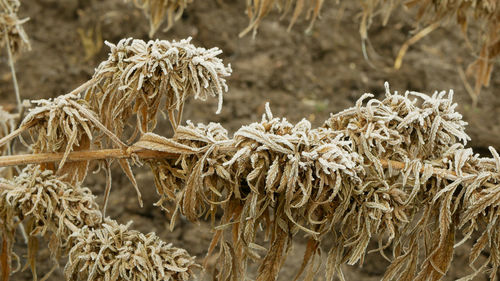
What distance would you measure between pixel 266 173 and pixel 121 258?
1.11 ft

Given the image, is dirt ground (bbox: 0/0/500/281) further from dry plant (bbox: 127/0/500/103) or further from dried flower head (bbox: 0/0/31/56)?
dried flower head (bbox: 0/0/31/56)

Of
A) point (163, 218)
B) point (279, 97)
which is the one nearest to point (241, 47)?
point (279, 97)

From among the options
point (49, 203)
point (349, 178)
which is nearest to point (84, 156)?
point (49, 203)

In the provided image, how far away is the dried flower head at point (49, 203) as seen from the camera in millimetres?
1189

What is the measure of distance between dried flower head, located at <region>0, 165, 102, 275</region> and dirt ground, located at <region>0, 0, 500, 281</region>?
1112 mm

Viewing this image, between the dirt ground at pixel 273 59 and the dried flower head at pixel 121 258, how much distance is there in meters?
1.18

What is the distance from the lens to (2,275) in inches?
52.9

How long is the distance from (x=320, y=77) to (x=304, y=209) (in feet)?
5.57

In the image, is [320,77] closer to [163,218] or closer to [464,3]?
[464,3]

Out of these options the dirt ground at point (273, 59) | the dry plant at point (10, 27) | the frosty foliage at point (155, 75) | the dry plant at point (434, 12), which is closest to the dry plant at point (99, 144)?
the frosty foliage at point (155, 75)

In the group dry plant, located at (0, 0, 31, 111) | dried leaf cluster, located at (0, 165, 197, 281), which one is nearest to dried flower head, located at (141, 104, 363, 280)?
dried leaf cluster, located at (0, 165, 197, 281)

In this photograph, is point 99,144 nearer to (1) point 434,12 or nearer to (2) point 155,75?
(2) point 155,75

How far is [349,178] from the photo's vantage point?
3.55 ft

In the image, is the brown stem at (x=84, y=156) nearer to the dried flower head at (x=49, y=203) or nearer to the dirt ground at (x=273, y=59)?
the dried flower head at (x=49, y=203)
